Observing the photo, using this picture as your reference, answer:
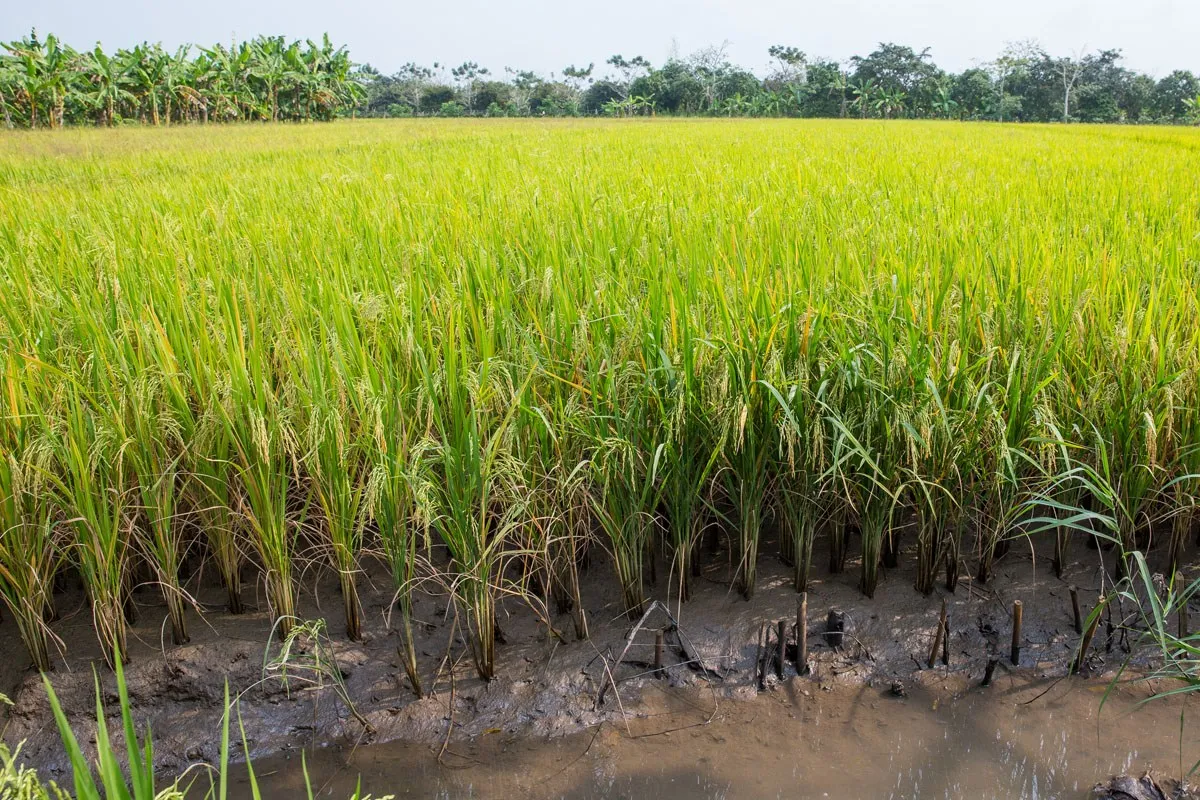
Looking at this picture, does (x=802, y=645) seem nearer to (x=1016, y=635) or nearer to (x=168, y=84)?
(x=1016, y=635)

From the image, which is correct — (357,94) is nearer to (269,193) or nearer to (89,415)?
(269,193)

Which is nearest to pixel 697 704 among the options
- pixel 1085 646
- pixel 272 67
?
pixel 1085 646

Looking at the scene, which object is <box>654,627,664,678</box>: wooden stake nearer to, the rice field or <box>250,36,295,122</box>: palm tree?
the rice field

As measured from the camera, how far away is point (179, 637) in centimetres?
185

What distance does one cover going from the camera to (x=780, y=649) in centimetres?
175

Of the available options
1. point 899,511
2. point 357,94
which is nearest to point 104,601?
point 899,511

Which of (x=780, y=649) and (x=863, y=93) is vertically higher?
(x=863, y=93)

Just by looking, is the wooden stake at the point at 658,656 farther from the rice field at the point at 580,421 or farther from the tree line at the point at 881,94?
the tree line at the point at 881,94

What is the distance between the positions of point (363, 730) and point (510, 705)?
30 cm

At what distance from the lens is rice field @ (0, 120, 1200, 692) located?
1.71 metres

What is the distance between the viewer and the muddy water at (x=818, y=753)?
59.9 inches

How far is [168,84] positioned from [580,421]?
23.6 m

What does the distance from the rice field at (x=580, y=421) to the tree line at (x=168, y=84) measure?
754 inches

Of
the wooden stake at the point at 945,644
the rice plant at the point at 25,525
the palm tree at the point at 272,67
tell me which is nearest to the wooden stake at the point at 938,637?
the wooden stake at the point at 945,644
